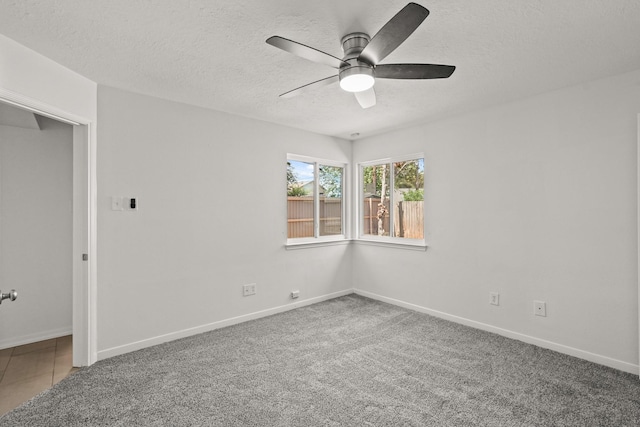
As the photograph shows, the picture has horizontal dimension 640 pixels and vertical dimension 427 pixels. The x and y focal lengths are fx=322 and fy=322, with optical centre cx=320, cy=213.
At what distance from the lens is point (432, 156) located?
386 cm

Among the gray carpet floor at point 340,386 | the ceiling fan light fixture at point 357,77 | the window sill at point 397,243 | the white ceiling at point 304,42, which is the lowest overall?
the gray carpet floor at point 340,386

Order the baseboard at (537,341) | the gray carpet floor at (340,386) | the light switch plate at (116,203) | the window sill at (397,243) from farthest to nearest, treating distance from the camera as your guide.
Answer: the window sill at (397,243) → the light switch plate at (116,203) → the baseboard at (537,341) → the gray carpet floor at (340,386)

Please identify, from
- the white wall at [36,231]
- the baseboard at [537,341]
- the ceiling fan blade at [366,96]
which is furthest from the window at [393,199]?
the white wall at [36,231]

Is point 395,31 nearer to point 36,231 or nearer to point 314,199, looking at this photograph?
point 314,199

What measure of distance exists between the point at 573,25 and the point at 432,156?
79.8 inches

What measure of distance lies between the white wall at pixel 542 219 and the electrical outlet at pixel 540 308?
40mm

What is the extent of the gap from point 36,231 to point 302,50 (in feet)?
10.6

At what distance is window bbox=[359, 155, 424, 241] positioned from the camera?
411 cm

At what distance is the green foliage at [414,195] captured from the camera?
4051mm

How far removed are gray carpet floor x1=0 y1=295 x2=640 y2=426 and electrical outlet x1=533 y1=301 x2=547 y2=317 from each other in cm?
31

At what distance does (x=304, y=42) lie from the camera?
2.08m

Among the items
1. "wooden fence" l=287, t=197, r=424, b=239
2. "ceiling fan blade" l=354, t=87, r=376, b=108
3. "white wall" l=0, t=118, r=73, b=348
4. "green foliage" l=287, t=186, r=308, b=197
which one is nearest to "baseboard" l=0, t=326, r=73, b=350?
"white wall" l=0, t=118, r=73, b=348

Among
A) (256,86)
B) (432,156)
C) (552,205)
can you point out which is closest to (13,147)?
(256,86)

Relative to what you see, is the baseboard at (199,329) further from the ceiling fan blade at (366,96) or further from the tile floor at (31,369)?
the ceiling fan blade at (366,96)
